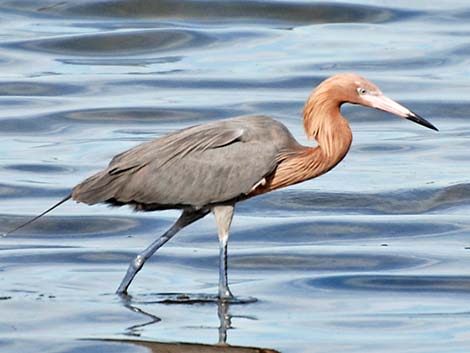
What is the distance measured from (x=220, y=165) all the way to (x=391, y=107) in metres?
1.22

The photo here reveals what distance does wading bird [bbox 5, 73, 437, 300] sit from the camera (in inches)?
427

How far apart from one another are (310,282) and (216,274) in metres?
0.77

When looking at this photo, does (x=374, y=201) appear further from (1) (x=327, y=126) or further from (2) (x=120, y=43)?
(2) (x=120, y=43)

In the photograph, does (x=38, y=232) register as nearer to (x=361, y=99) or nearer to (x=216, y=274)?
(x=216, y=274)

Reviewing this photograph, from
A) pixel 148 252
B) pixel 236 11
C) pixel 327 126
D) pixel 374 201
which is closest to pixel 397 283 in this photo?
pixel 327 126

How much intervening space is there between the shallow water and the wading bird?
606 mm

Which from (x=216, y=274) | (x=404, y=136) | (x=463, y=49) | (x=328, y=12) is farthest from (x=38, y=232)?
(x=328, y=12)

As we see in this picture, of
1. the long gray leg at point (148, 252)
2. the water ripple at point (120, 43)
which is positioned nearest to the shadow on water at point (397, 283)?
the long gray leg at point (148, 252)

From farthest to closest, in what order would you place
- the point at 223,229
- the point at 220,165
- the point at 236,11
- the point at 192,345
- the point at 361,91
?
1. the point at 236,11
2. the point at 361,91
3. the point at 223,229
4. the point at 220,165
5. the point at 192,345

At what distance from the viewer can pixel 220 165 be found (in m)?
10.9

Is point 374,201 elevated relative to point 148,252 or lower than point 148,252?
lower

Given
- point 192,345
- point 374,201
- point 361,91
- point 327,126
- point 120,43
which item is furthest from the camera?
point 120,43

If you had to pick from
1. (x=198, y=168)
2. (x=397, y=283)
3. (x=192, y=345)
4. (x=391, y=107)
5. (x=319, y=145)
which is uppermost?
(x=391, y=107)

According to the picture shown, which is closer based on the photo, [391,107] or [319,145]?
[391,107]
